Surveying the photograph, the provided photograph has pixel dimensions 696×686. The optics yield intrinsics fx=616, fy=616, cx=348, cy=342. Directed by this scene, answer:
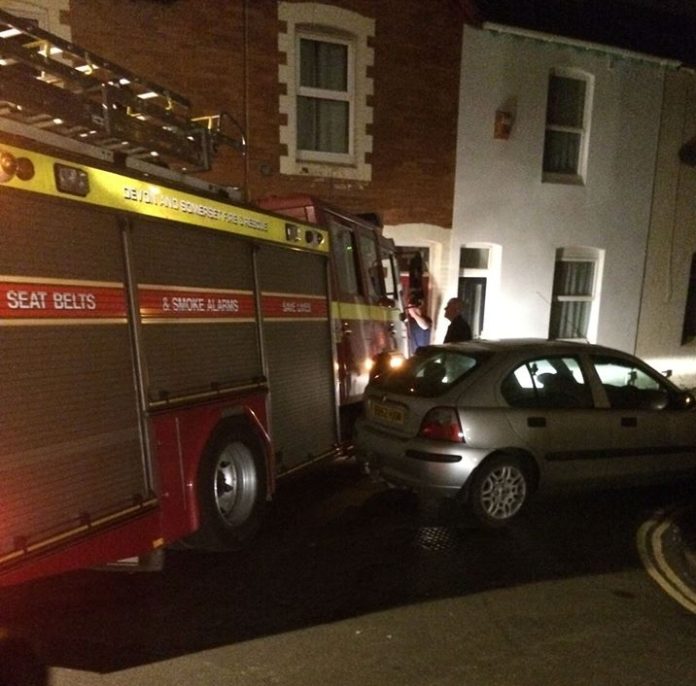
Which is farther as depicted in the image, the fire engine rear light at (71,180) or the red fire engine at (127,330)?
the fire engine rear light at (71,180)

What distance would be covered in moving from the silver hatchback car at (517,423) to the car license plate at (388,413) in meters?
0.01

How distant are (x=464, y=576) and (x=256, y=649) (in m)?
1.57

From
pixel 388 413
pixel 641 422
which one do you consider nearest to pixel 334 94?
pixel 388 413

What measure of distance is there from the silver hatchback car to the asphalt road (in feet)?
1.51

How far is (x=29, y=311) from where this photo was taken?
2.85 m

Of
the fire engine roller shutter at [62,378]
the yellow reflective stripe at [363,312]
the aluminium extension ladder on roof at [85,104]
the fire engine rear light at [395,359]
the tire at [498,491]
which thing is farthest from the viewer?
the fire engine rear light at [395,359]

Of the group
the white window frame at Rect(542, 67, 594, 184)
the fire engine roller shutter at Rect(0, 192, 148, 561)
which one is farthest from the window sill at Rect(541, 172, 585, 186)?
the fire engine roller shutter at Rect(0, 192, 148, 561)

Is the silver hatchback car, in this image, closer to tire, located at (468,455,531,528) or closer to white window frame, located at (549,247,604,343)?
tire, located at (468,455,531,528)

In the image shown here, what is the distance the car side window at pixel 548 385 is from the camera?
5055 millimetres

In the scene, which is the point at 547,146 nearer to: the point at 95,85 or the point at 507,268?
the point at 507,268

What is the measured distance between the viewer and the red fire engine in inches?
113

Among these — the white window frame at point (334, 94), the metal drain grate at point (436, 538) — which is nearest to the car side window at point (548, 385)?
the metal drain grate at point (436, 538)

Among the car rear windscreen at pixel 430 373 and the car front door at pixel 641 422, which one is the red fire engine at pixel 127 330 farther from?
the car front door at pixel 641 422

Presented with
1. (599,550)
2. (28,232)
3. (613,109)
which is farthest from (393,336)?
(613,109)
